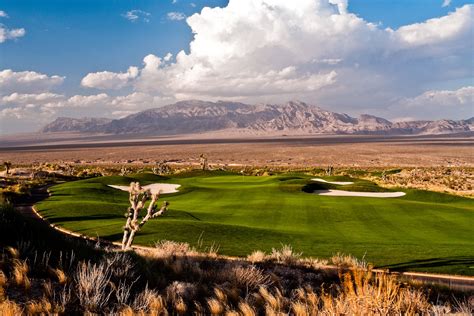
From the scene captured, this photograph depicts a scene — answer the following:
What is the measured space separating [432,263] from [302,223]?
35.1 ft

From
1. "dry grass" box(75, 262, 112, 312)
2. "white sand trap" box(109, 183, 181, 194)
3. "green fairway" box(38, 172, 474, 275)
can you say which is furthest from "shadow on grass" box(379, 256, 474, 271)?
"white sand trap" box(109, 183, 181, 194)

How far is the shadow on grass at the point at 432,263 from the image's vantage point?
15734 mm

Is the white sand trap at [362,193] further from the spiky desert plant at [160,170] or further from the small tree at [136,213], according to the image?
the spiky desert plant at [160,170]

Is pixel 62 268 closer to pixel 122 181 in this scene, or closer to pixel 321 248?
pixel 321 248

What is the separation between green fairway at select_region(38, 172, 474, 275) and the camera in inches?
689

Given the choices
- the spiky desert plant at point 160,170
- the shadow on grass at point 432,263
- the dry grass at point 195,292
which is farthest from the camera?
the spiky desert plant at point 160,170

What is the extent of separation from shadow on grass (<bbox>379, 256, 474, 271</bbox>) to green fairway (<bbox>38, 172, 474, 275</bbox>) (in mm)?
35

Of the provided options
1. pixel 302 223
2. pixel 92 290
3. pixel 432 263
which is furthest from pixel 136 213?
pixel 302 223

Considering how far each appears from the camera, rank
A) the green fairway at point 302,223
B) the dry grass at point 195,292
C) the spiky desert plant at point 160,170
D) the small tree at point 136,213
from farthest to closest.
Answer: the spiky desert plant at point 160,170 < the green fairway at point 302,223 < the small tree at point 136,213 < the dry grass at point 195,292

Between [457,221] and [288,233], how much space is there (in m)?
12.4

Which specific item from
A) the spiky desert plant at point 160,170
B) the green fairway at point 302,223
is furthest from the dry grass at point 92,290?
the spiky desert plant at point 160,170

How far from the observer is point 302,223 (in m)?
26.2

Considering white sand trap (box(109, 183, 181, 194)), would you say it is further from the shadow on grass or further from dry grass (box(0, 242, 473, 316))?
dry grass (box(0, 242, 473, 316))

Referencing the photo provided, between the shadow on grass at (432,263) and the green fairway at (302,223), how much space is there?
0.04 metres
